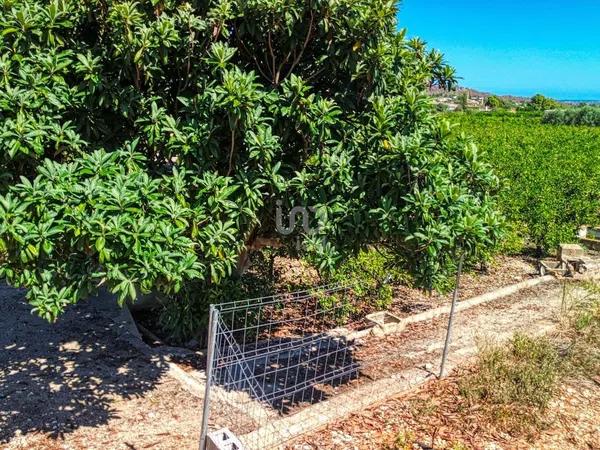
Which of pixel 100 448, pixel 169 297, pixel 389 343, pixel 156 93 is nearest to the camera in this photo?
pixel 100 448

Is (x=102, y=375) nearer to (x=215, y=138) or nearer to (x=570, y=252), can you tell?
(x=215, y=138)

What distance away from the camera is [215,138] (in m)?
4.10

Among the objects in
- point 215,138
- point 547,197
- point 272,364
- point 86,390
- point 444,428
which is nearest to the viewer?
point 215,138

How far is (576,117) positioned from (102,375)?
163ft

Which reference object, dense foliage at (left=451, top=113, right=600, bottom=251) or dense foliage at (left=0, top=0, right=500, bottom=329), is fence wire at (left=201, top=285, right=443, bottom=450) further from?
dense foliage at (left=451, top=113, right=600, bottom=251)

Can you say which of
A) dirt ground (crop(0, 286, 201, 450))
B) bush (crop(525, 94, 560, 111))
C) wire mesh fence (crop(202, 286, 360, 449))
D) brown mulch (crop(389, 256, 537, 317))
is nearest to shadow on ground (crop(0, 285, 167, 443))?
dirt ground (crop(0, 286, 201, 450))

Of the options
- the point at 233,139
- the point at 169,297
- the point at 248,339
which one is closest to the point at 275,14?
the point at 233,139

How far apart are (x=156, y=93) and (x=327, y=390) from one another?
3.26 metres

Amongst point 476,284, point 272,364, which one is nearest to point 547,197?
point 476,284

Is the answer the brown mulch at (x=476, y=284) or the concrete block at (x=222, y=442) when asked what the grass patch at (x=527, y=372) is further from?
the concrete block at (x=222, y=442)

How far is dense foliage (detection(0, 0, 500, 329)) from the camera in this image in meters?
3.49

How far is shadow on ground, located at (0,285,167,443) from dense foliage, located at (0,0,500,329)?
4.93 feet

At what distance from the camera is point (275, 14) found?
4.05m

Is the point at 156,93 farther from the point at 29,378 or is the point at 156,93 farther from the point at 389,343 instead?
the point at 389,343
